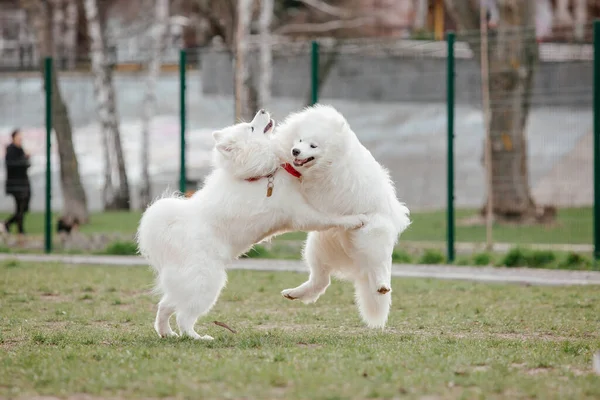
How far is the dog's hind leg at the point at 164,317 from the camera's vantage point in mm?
6836

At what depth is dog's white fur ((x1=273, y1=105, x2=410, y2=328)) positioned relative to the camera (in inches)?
274

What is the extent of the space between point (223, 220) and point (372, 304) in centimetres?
141

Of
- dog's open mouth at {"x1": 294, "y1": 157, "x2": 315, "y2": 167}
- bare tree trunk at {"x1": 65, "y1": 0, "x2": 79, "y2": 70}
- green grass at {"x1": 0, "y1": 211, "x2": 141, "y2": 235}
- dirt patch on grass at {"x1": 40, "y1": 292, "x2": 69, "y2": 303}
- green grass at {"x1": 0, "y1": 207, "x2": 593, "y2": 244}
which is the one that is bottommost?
green grass at {"x1": 0, "y1": 211, "x2": 141, "y2": 235}

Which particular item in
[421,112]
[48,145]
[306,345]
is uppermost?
[421,112]

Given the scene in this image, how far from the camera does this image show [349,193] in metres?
7.10

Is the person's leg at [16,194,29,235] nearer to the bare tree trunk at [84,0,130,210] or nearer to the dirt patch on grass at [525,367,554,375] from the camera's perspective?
the bare tree trunk at [84,0,130,210]

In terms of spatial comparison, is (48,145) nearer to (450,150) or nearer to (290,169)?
(450,150)

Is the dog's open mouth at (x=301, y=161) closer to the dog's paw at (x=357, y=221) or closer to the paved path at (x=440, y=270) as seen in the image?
the dog's paw at (x=357, y=221)

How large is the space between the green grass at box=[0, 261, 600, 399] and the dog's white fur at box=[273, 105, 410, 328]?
0.46m

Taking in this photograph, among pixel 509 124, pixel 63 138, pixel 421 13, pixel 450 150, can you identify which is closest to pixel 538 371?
pixel 450 150

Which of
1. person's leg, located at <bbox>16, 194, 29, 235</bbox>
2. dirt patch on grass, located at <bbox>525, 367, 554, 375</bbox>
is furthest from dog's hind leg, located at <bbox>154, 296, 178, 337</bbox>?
person's leg, located at <bbox>16, 194, 29, 235</bbox>

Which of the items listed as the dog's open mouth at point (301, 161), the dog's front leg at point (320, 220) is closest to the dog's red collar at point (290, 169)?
the dog's open mouth at point (301, 161)

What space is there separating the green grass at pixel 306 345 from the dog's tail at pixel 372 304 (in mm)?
147

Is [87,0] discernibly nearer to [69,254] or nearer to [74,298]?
[69,254]
